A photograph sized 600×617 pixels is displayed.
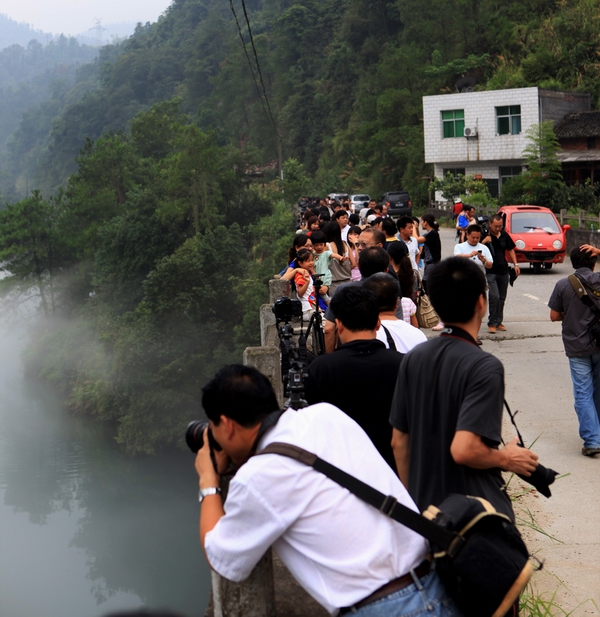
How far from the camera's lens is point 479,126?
4241 cm

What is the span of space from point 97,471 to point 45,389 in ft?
51.0

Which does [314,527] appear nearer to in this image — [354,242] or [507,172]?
[354,242]

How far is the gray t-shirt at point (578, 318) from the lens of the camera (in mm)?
6344

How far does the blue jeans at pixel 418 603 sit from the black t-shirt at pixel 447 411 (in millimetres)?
639

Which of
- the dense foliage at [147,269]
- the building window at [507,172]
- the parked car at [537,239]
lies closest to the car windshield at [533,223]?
the parked car at [537,239]

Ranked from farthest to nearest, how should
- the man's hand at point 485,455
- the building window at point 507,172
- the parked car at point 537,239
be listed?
the building window at point 507,172 → the parked car at point 537,239 → the man's hand at point 485,455

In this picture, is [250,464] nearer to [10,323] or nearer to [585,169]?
[585,169]

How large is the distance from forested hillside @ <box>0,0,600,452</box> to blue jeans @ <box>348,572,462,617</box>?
2706 centimetres

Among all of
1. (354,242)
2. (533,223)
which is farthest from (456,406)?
(533,223)

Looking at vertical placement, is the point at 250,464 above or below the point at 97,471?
above

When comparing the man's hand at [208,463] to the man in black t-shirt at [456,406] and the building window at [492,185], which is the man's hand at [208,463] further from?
the building window at [492,185]

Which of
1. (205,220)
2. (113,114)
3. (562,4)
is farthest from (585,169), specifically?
(113,114)

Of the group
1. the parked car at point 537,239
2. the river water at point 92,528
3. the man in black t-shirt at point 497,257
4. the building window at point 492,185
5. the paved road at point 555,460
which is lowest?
the river water at point 92,528

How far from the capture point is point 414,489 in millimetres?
2992
